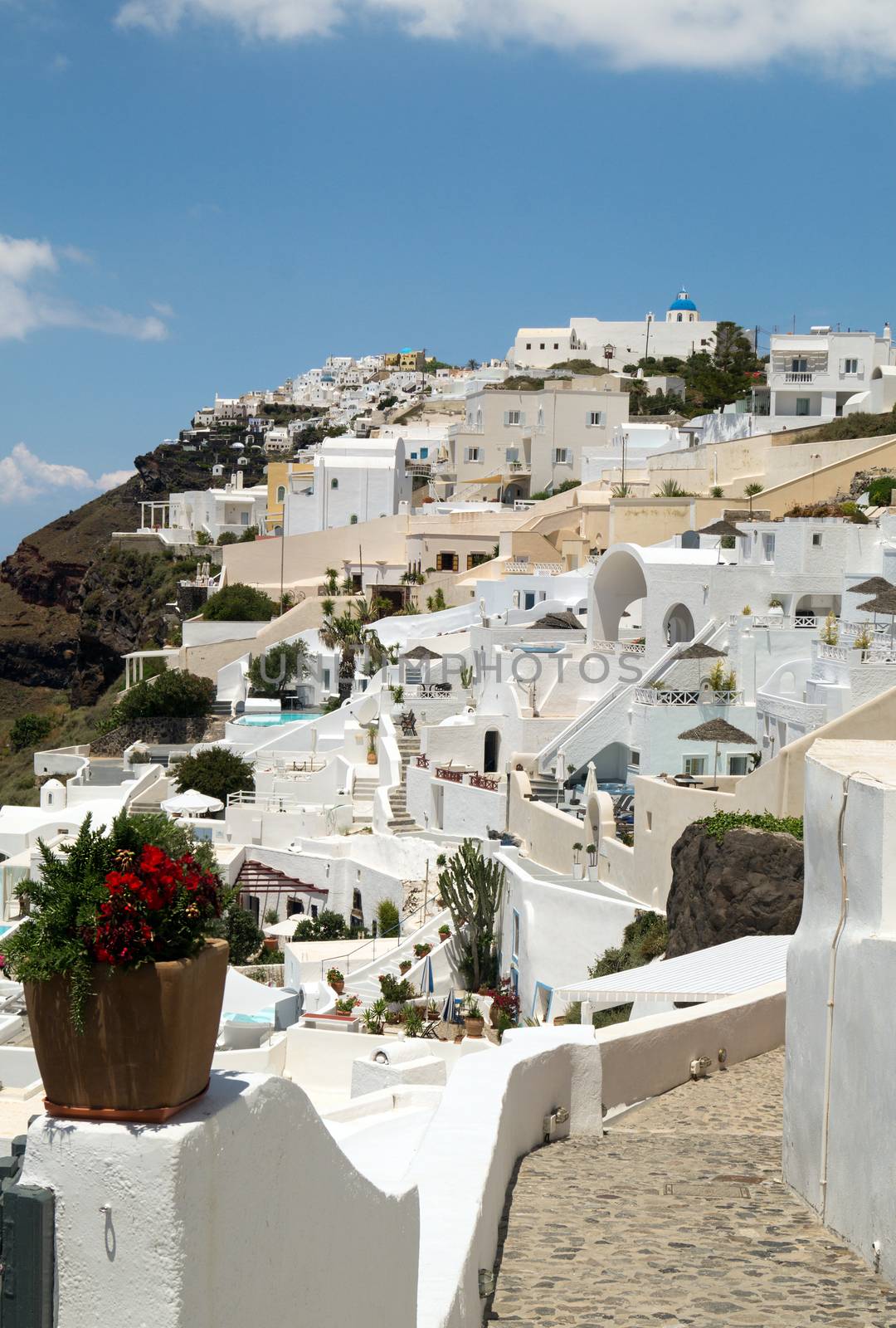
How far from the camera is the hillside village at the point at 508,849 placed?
421cm

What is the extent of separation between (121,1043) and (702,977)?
1035cm

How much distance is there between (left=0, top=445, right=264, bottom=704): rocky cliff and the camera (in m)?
68.2

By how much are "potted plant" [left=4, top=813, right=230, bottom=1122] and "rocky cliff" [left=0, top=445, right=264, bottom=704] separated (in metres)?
61.0

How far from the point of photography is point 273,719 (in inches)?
1837

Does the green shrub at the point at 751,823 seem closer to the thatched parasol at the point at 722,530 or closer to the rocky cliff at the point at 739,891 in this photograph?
the rocky cliff at the point at 739,891

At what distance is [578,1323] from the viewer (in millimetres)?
6230

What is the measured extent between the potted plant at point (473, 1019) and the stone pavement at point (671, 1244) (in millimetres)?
12019

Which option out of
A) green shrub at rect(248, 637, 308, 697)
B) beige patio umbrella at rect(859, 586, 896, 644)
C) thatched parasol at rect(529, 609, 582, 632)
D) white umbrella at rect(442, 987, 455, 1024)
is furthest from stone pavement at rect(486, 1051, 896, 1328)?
green shrub at rect(248, 637, 308, 697)

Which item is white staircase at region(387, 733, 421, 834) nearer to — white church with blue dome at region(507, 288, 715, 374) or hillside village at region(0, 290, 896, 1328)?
hillside village at region(0, 290, 896, 1328)

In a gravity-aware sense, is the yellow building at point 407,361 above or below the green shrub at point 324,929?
above

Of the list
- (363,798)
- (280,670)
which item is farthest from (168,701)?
(363,798)

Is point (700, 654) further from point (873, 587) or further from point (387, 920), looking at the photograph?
point (387, 920)

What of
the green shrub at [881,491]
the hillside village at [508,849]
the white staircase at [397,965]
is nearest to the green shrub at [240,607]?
the hillside village at [508,849]

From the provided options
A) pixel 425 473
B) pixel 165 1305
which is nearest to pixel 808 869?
pixel 165 1305
